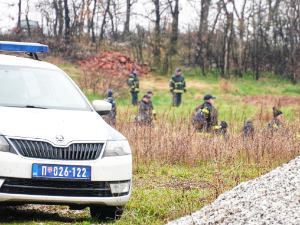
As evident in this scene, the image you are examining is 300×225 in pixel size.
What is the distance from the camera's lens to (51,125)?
511cm

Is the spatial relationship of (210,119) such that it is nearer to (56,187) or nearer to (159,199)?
(159,199)

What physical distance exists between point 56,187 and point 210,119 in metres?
7.47

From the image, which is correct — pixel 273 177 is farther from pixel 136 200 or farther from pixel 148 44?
pixel 148 44

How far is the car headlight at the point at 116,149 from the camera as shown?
16.8 ft

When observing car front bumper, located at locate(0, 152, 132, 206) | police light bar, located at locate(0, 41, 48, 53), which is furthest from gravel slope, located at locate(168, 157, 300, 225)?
police light bar, located at locate(0, 41, 48, 53)

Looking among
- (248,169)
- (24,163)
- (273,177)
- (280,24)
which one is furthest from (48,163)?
(280,24)

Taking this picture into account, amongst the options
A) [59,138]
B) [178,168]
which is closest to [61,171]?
[59,138]

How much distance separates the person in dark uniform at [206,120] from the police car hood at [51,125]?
4876 millimetres

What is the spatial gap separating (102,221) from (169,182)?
229cm

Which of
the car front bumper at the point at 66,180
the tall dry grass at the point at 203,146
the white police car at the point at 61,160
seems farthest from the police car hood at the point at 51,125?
the tall dry grass at the point at 203,146

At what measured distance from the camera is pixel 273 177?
5328mm

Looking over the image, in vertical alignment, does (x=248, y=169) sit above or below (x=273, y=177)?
below

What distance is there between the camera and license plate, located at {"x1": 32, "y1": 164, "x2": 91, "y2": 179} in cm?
477

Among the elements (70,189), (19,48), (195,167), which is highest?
(19,48)
